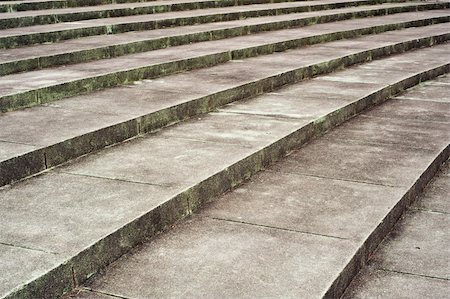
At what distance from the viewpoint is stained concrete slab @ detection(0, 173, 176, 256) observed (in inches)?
117

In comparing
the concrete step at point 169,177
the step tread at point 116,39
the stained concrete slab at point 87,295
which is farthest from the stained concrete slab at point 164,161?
the step tread at point 116,39

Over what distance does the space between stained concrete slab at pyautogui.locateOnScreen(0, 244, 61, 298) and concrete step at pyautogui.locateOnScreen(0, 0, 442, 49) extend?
475 centimetres

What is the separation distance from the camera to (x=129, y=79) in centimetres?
623

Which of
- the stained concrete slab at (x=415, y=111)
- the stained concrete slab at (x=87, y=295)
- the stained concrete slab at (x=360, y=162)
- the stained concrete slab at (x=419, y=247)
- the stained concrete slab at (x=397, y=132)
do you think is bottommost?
the stained concrete slab at (x=419, y=247)

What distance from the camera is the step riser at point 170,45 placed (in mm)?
6297

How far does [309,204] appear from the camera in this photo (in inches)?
150

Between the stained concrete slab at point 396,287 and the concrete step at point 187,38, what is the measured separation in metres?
4.26

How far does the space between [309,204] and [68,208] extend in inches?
57.4

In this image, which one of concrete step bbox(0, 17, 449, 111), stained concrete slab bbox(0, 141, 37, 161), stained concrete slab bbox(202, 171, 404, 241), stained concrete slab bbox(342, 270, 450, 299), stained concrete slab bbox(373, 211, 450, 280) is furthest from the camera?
concrete step bbox(0, 17, 449, 111)

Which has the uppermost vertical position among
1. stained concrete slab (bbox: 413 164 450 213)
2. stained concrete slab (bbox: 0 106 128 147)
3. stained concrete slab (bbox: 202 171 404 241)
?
stained concrete slab (bbox: 0 106 128 147)

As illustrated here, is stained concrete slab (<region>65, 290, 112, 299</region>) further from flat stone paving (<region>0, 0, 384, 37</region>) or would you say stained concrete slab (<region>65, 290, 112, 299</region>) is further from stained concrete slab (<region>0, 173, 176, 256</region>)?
flat stone paving (<region>0, 0, 384, 37</region>)

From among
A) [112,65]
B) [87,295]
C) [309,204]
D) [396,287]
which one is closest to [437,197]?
[309,204]

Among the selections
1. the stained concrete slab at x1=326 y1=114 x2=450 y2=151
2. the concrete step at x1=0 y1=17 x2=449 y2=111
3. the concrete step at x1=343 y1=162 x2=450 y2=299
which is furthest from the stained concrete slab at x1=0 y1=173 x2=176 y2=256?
the stained concrete slab at x1=326 y1=114 x2=450 y2=151

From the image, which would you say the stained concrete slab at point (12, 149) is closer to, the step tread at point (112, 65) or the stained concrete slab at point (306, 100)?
the step tread at point (112, 65)
